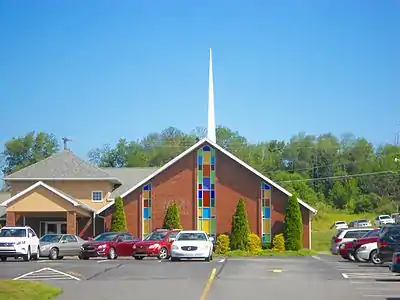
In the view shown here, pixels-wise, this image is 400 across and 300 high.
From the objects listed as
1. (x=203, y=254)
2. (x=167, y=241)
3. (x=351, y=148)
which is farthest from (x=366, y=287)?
(x=351, y=148)

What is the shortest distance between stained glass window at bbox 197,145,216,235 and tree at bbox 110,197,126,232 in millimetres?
5436

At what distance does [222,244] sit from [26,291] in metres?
35.3

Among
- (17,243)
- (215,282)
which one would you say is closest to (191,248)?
(17,243)

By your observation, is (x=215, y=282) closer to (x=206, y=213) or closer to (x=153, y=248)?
(x=153, y=248)

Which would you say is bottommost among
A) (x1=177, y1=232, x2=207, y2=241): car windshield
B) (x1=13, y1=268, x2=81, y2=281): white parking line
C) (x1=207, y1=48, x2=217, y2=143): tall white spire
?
(x1=13, y1=268, x2=81, y2=281): white parking line

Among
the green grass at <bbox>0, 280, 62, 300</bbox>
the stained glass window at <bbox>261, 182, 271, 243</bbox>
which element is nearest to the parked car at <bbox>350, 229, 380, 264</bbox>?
the stained glass window at <bbox>261, 182, 271, 243</bbox>

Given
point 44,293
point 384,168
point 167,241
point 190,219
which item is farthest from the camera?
point 384,168

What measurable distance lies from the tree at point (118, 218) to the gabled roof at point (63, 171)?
488 cm

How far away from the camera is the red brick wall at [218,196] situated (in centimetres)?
5553

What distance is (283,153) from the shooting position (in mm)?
125188

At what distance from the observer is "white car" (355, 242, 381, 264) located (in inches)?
1412

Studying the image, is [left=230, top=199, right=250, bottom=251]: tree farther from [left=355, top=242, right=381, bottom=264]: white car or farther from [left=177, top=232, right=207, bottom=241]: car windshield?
[left=355, top=242, right=381, bottom=264]: white car

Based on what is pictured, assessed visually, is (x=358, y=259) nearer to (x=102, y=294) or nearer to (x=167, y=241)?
(x=167, y=241)

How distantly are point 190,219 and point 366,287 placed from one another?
34.3 meters
